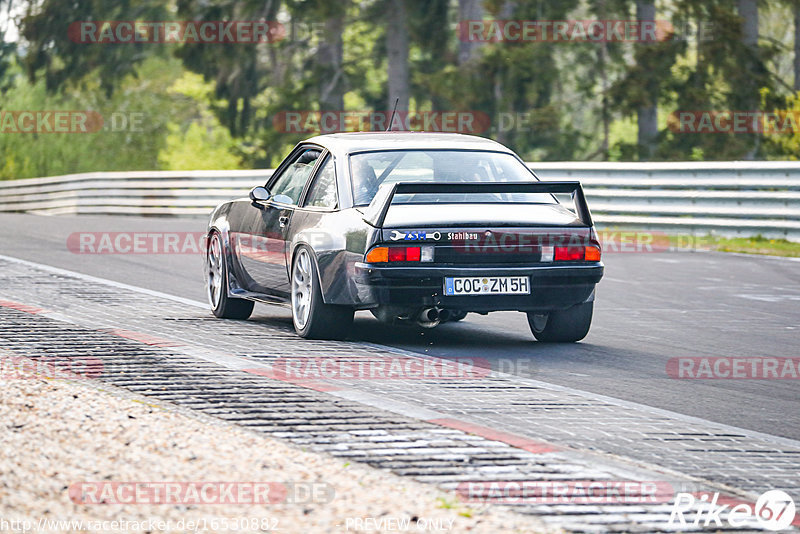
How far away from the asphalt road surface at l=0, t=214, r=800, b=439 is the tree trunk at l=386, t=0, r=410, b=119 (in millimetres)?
18423

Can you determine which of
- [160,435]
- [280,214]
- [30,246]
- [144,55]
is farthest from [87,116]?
[160,435]

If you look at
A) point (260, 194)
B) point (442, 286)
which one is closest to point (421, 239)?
point (442, 286)

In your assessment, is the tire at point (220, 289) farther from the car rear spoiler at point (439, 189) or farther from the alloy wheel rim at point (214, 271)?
the car rear spoiler at point (439, 189)

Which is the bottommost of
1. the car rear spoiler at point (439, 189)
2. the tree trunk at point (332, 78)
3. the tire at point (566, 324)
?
the tire at point (566, 324)

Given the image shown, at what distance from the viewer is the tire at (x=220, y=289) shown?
35.8ft

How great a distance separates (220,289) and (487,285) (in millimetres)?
2898

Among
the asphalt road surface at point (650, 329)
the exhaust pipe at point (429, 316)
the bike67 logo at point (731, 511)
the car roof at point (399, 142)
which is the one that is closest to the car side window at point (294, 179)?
the car roof at point (399, 142)

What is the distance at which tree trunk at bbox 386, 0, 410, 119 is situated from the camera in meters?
36.0

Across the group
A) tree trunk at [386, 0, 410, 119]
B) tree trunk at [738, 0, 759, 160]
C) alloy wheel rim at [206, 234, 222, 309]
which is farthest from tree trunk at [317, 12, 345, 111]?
alloy wheel rim at [206, 234, 222, 309]

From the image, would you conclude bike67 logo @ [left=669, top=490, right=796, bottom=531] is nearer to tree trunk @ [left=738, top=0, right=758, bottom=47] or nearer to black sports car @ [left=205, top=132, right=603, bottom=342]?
black sports car @ [left=205, top=132, right=603, bottom=342]

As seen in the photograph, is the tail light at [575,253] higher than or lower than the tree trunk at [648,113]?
lower

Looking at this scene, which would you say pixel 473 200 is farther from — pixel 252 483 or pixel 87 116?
pixel 87 116

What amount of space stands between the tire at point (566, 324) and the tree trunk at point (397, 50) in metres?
26.3

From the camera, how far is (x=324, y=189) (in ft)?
32.4
